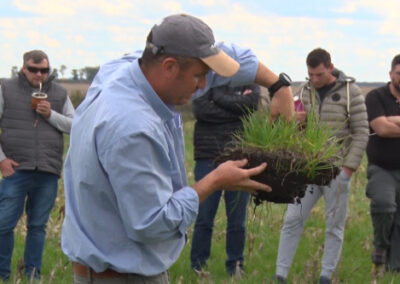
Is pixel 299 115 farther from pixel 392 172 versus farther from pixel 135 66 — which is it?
pixel 392 172

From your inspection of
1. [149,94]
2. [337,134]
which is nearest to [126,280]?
[149,94]

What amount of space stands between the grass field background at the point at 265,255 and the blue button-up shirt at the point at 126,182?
2.90 metres

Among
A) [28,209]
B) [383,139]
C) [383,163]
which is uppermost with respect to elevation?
[383,139]

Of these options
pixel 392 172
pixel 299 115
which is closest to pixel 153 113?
pixel 299 115

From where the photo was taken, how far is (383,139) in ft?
28.2

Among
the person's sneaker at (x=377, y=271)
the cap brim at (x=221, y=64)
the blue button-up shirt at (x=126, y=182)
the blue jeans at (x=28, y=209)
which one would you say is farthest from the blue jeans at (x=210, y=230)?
the cap brim at (x=221, y=64)

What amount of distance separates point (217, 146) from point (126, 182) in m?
4.47

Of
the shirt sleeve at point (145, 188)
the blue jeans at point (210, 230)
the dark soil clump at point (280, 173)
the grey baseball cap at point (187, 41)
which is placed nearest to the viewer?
the shirt sleeve at point (145, 188)

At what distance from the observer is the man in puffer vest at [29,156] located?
25.4 feet

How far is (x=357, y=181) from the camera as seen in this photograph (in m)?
14.9

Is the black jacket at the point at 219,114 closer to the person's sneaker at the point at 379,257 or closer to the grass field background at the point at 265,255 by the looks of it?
the grass field background at the point at 265,255

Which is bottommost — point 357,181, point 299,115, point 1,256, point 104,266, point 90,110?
point 357,181

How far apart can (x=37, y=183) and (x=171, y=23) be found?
462cm

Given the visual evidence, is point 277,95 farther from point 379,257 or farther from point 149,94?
point 379,257
